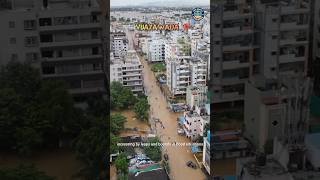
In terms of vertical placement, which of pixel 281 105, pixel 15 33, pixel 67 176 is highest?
pixel 15 33

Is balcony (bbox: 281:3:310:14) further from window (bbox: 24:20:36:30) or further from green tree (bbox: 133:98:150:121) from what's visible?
window (bbox: 24:20:36:30)

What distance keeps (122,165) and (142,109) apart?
32 centimetres

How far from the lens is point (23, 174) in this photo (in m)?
2.40

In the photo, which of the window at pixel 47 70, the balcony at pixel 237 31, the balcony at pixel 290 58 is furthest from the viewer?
the window at pixel 47 70

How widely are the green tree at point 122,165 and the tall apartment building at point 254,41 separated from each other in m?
0.62

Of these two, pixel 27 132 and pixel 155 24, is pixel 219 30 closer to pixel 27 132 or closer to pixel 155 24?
pixel 155 24

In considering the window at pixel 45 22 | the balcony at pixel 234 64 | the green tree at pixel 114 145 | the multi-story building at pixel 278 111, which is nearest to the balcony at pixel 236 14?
the balcony at pixel 234 64

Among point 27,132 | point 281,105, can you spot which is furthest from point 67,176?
point 281,105

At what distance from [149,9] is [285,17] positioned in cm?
77

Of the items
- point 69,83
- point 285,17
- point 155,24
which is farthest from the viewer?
point 69,83

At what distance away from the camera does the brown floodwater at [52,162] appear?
2.62 meters

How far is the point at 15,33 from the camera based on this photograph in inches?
105

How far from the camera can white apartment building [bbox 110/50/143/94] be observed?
95.0 inches

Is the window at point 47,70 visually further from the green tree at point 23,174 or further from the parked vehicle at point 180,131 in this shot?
the parked vehicle at point 180,131
